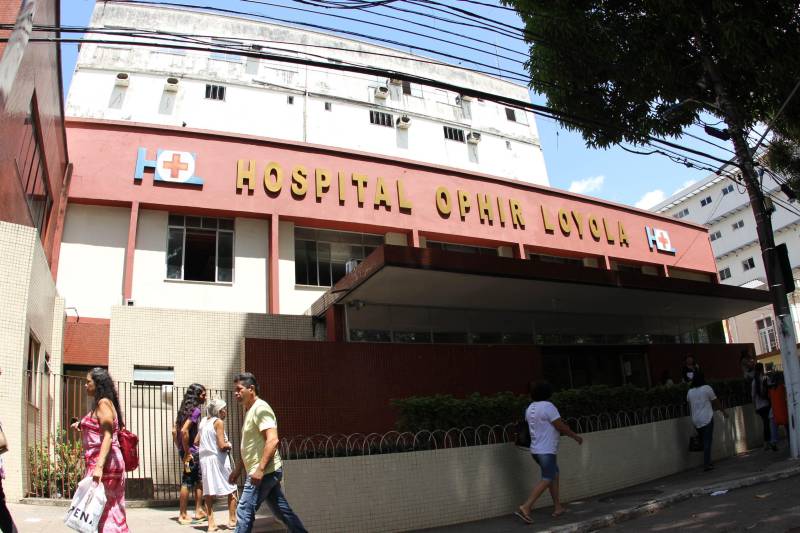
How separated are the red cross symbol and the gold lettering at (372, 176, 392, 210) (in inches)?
194

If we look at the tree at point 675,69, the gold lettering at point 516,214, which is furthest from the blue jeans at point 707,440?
the gold lettering at point 516,214

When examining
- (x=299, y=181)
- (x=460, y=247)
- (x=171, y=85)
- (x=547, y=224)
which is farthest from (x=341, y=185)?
(x=171, y=85)

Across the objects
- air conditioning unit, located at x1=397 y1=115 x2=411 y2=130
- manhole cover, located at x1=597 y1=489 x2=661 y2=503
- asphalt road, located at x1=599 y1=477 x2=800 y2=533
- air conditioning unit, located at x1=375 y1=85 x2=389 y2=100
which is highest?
air conditioning unit, located at x1=375 y1=85 x2=389 y2=100

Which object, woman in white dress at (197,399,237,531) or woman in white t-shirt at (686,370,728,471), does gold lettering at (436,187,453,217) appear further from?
woman in white dress at (197,399,237,531)

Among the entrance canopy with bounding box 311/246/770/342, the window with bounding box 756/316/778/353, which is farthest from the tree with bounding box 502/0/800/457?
the window with bounding box 756/316/778/353

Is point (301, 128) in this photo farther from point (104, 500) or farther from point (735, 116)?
point (104, 500)

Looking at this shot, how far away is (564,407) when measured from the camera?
967 cm

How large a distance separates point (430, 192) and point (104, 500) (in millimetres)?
14210

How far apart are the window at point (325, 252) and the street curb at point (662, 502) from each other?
1079 cm

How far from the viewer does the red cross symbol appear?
15.7 meters

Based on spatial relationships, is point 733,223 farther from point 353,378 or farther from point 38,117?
point 38,117

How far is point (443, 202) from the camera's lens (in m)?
18.2

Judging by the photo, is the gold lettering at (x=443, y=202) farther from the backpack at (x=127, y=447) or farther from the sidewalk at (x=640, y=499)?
the backpack at (x=127, y=447)

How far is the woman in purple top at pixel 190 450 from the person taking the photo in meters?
7.75
